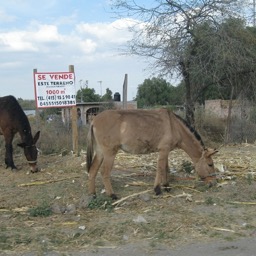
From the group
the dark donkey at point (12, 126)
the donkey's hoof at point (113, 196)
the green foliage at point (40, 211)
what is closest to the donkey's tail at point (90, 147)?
the donkey's hoof at point (113, 196)

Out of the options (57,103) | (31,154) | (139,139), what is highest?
(57,103)

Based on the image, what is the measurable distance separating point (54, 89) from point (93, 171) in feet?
16.1

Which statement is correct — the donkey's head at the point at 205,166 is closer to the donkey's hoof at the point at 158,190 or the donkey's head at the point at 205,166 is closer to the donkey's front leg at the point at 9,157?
the donkey's hoof at the point at 158,190

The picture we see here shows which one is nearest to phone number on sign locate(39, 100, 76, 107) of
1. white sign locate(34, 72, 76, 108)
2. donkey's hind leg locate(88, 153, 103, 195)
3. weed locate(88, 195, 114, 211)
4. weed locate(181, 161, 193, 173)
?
white sign locate(34, 72, 76, 108)

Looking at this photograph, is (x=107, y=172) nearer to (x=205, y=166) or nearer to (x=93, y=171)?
(x=93, y=171)

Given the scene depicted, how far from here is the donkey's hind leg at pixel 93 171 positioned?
8555 millimetres

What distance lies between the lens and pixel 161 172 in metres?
8.66

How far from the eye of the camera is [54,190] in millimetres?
9141

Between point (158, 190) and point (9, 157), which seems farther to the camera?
point (9, 157)

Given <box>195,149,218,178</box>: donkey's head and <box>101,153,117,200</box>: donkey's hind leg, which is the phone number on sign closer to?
<box>101,153,117,200</box>: donkey's hind leg

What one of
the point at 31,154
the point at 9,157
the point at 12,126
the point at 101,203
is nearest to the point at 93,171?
the point at 101,203

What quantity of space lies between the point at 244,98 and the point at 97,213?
443 inches

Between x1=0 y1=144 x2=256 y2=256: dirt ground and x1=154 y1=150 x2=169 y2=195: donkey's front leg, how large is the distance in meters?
0.23

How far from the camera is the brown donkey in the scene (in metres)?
8.46
